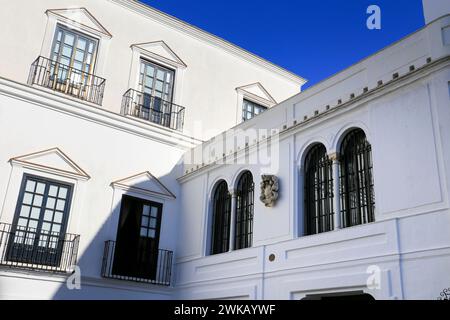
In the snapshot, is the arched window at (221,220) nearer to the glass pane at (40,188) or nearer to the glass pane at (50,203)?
the glass pane at (50,203)

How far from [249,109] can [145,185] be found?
16.4ft

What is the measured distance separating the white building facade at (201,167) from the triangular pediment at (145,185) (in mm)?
37

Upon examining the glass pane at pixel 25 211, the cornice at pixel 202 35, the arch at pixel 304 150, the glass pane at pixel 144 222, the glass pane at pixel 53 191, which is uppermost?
the cornice at pixel 202 35

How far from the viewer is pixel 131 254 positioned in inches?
476

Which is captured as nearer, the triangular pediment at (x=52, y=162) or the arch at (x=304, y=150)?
the arch at (x=304, y=150)

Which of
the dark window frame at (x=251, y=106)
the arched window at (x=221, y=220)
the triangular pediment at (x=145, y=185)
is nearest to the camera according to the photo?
the arched window at (x=221, y=220)

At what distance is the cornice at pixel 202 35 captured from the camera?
1446 centimetres

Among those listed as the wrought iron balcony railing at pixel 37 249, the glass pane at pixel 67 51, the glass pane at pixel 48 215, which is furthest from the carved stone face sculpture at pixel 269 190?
the glass pane at pixel 67 51

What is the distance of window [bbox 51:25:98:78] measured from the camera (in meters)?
12.8

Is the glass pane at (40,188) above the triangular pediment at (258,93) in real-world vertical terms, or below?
below

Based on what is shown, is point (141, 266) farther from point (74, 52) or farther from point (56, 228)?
point (74, 52)

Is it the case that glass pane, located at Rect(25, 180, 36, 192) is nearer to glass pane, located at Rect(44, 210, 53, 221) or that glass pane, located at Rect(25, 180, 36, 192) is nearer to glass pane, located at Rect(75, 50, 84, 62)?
glass pane, located at Rect(44, 210, 53, 221)

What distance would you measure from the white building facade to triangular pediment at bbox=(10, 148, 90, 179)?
0.03 meters
